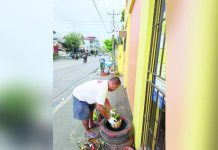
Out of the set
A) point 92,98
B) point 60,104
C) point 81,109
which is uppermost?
point 92,98

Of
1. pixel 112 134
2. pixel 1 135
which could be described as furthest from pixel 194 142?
pixel 112 134

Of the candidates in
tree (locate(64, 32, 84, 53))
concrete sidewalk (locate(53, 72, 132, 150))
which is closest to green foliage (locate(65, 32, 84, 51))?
tree (locate(64, 32, 84, 53))

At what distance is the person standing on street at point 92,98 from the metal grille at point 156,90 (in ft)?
2.71

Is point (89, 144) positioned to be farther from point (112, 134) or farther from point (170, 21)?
point (170, 21)

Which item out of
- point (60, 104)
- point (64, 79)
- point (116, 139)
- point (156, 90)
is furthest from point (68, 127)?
point (64, 79)

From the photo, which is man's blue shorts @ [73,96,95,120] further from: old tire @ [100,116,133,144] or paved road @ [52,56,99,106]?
paved road @ [52,56,99,106]

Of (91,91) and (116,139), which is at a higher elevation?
(91,91)

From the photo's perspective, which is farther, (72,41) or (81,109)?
(72,41)

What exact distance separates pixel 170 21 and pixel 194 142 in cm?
96

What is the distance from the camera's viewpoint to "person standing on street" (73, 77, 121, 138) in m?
3.84

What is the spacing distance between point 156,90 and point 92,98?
66.7 inches

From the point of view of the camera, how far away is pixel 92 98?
4.12 metres

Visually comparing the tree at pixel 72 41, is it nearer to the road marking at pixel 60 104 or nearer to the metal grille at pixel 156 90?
the road marking at pixel 60 104

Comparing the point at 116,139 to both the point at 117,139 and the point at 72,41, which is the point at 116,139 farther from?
the point at 72,41
